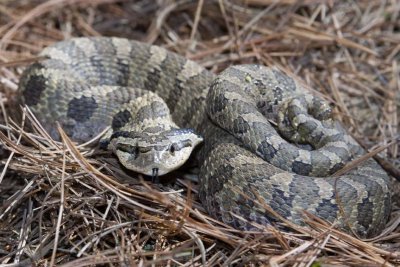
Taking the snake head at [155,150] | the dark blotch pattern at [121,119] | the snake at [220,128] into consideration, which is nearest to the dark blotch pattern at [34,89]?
the snake at [220,128]

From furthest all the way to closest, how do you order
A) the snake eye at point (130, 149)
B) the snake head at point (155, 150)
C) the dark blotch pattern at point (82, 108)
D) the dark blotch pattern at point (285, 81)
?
the dark blotch pattern at point (82, 108) < the dark blotch pattern at point (285, 81) < the snake eye at point (130, 149) < the snake head at point (155, 150)

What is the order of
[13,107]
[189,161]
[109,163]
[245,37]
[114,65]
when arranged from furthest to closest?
[245,37], [114,65], [13,107], [189,161], [109,163]

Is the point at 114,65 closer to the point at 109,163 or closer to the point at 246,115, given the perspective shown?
the point at 109,163

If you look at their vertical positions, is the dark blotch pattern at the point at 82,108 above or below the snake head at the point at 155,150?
below

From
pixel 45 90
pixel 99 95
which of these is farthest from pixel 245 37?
pixel 45 90

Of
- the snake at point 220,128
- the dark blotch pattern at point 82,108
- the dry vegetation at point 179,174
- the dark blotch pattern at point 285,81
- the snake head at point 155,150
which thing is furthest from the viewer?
the dark blotch pattern at point 82,108

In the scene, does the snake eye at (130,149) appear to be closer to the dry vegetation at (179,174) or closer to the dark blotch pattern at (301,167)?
the dry vegetation at (179,174)

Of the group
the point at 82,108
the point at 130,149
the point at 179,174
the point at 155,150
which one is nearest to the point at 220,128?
the point at 179,174

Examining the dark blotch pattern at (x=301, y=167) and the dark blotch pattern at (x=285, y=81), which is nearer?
the dark blotch pattern at (x=301, y=167)
